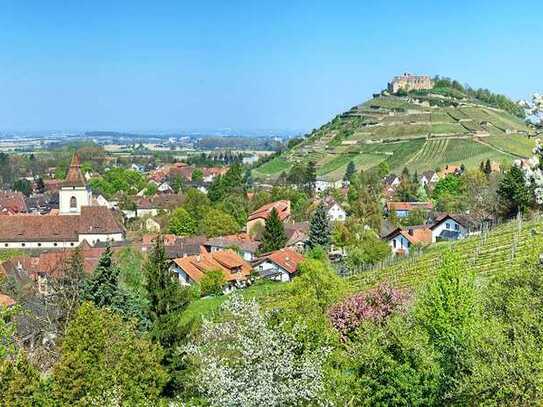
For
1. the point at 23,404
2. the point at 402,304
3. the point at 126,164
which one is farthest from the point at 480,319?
the point at 126,164

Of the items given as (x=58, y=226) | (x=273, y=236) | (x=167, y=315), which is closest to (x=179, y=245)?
(x=273, y=236)

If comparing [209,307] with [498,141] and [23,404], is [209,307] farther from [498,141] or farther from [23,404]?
[498,141]

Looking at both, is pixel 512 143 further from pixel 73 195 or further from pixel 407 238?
pixel 73 195

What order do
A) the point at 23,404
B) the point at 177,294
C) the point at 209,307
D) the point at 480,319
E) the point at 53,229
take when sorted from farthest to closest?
the point at 53,229 < the point at 209,307 < the point at 177,294 < the point at 480,319 < the point at 23,404

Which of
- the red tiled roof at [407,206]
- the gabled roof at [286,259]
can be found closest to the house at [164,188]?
the red tiled roof at [407,206]

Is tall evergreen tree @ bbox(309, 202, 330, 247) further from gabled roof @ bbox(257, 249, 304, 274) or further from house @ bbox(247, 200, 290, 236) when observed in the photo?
house @ bbox(247, 200, 290, 236)

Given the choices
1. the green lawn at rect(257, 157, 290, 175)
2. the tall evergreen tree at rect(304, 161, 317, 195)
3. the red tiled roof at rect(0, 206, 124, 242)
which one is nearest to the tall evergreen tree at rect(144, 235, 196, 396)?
the red tiled roof at rect(0, 206, 124, 242)
